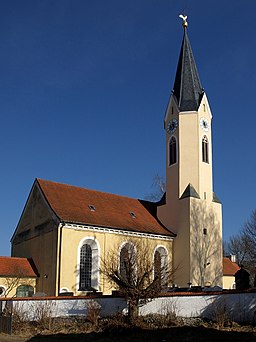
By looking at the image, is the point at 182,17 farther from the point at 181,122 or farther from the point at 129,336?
the point at 129,336

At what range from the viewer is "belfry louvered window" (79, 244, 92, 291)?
114ft

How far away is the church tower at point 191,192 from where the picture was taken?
130 feet

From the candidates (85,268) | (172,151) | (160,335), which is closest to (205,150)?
(172,151)

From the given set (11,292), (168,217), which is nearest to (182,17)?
(168,217)

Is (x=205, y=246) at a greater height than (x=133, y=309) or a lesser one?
greater

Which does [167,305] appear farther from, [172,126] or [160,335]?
[172,126]

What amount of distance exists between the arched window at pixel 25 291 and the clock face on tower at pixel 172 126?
19186 millimetres

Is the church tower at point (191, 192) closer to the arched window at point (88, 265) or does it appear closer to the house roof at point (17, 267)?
the arched window at point (88, 265)

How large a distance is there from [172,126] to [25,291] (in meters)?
20.0

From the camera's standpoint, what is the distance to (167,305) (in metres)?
22.2

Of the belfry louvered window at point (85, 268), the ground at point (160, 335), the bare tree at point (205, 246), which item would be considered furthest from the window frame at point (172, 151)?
the ground at point (160, 335)

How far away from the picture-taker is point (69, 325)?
21.6 meters

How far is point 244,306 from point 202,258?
19842mm

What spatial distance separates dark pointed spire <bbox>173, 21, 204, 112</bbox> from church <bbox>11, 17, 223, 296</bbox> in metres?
0.09
